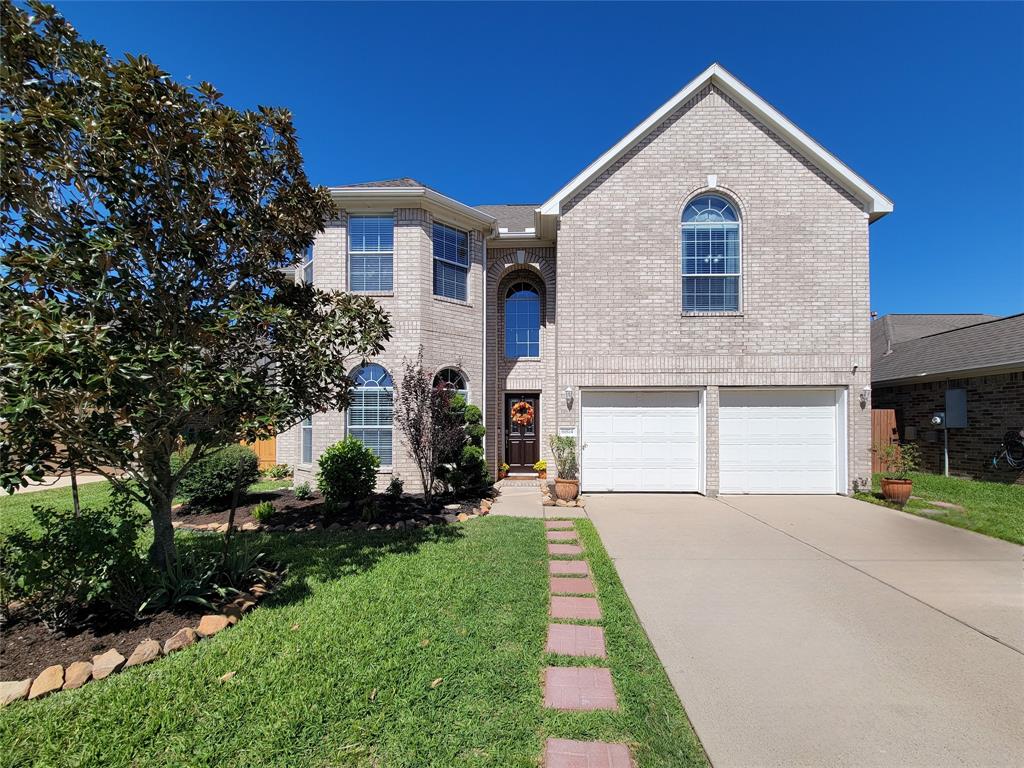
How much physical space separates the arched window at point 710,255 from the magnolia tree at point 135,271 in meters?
8.27

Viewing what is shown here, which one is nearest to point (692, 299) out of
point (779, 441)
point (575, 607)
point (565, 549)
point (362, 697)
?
point (779, 441)

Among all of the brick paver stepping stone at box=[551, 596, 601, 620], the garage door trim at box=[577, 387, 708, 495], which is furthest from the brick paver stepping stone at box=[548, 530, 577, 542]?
the garage door trim at box=[577, 387, 708, 495]

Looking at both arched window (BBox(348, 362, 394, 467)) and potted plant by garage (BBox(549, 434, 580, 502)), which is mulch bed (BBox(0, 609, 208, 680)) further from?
potted plant by garage (BBox(549, 434, 580, 502))

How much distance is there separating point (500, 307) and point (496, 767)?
10745 millimetres

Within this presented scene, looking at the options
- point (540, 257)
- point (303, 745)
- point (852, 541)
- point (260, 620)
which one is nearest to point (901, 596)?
point (852, 541)

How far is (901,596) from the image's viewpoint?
15.0 feet

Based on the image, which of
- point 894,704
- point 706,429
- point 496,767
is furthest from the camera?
point 706,429

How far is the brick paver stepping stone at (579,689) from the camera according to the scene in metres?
2.80

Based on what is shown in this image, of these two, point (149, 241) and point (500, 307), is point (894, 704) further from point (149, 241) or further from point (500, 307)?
point (500, 307)

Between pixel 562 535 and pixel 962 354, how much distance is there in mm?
13998

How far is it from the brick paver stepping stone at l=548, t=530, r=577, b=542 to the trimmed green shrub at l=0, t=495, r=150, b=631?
4853 mm

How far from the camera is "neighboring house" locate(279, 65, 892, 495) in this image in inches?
382

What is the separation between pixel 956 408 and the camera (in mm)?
11898

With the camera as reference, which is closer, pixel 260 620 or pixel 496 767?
pixel 496 767
